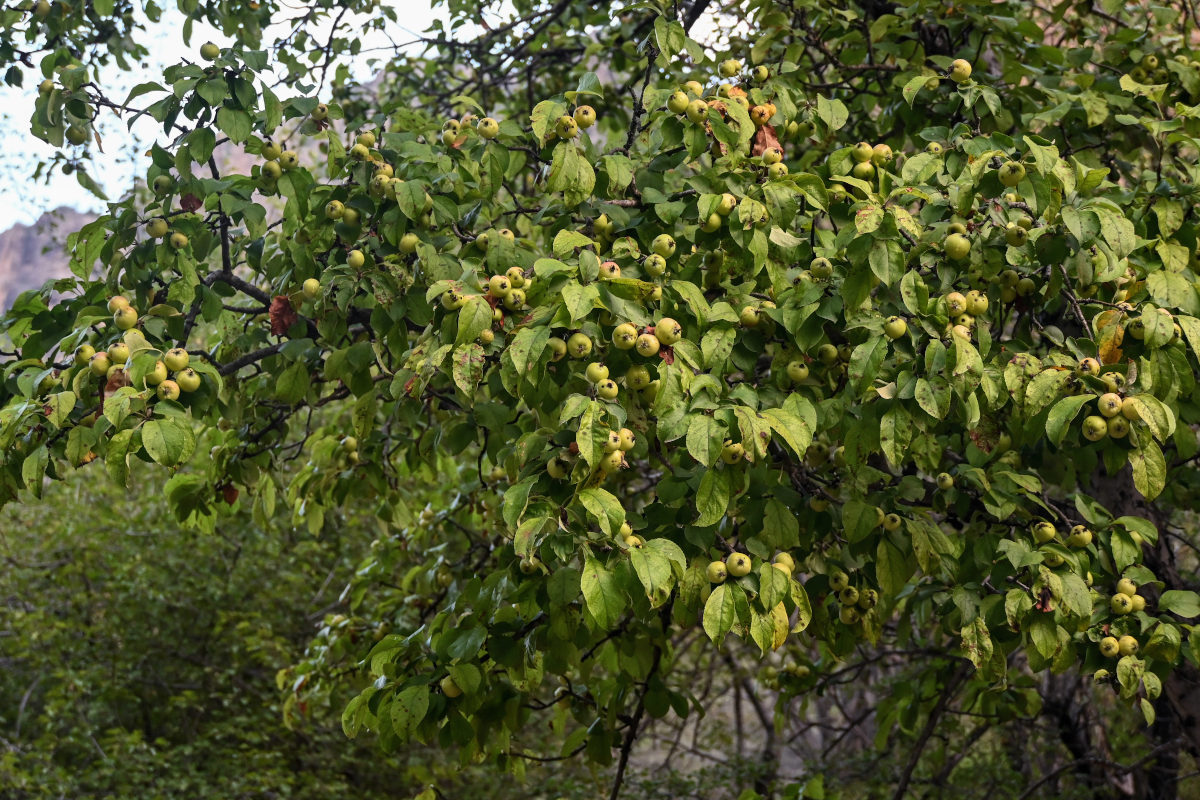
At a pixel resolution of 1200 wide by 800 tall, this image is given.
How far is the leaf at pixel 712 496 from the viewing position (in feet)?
A: 5.87

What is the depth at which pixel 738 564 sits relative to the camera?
1.86m

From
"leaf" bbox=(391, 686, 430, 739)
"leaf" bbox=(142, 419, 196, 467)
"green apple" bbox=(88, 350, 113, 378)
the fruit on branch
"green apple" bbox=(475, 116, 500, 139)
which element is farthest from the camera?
the fruit on branch

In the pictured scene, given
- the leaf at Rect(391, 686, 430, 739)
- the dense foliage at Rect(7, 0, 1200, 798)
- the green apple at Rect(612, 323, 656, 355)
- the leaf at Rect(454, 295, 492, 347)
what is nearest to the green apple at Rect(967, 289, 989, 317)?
the dense foliage at Rect(7, 0, 1200, 798)

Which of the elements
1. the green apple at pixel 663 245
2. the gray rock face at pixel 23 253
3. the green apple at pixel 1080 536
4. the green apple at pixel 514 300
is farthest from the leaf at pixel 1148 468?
the gray rock face at pixel 23 253

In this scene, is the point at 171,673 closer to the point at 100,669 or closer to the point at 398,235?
the point at 100,669

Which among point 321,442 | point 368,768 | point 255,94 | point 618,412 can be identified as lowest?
point 368,768

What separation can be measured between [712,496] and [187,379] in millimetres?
975

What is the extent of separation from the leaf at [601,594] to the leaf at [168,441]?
682 mm

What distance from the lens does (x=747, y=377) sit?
2.31 metres

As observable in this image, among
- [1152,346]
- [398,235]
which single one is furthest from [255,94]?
[1152,346]

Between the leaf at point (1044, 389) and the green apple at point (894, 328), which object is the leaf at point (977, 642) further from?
the green apple at point (894, 328)

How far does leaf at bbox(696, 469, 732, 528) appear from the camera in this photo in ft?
5.87

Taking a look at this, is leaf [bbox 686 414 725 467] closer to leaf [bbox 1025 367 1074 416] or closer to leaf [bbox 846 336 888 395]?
leaf [bbox 846 336 888 395]

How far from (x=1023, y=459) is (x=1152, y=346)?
88cm
